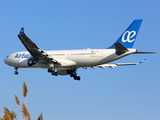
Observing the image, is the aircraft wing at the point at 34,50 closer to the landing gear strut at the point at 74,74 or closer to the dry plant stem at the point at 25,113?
the landing gear strut at the point at 74,74

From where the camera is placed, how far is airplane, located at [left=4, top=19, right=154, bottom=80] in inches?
1564

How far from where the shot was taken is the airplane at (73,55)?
130 ft

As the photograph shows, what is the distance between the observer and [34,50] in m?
40.9

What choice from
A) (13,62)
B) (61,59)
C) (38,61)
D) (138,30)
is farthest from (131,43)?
(13,62)

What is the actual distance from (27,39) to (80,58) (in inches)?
280

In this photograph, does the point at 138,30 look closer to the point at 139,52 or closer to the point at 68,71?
the point at 139,52

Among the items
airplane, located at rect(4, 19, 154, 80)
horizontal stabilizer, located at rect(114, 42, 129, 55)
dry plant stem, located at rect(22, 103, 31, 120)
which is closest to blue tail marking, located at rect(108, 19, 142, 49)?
airplane, located at rect(4, 19, 154, 80)

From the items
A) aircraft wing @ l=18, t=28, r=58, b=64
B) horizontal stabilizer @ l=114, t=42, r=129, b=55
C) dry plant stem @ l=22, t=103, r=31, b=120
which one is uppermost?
aircraft wing @ l=18, t=28, r=58, b=64

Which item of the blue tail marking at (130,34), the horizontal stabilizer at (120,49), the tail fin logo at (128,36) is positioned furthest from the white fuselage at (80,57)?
the tail fin logo at (128,36)

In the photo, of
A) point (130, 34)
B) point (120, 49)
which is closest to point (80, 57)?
point (120, 49)

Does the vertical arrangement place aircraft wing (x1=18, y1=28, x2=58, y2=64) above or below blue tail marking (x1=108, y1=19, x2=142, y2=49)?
below

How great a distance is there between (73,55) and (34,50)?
509 centimetres

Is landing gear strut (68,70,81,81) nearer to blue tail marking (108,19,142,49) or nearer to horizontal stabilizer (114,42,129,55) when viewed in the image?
blue tail marking (108,19,142,49)

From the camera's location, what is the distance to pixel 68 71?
4609cm
